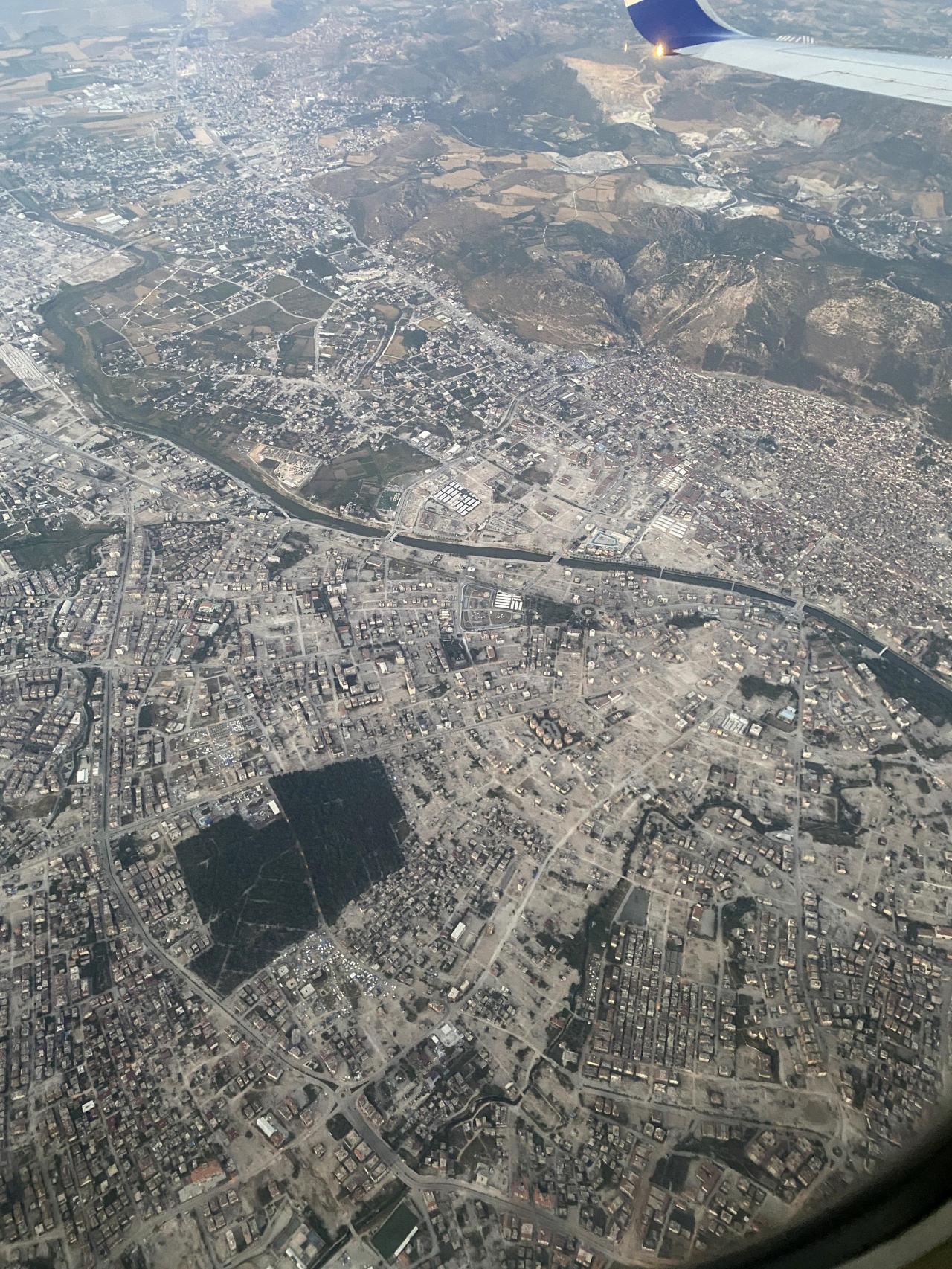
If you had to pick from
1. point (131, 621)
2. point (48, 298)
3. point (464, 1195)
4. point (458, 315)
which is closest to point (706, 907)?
point (464, 1195)

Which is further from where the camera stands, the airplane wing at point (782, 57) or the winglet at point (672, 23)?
the winglet at point (672, 23)

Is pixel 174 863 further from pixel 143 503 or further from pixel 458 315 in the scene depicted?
pixel 458 315

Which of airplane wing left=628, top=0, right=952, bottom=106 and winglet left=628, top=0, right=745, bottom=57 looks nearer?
airplane wing left=628, top=0, right=952, bottom=106

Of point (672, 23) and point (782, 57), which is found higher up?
point (672, 23)

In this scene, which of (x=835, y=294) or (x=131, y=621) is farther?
(x=835, y=294)
